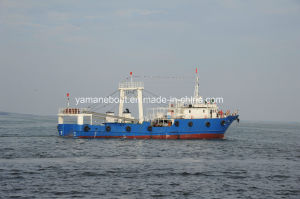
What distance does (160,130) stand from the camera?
51.5 metres

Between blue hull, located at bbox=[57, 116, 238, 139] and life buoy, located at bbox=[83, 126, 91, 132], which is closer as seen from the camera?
blue hull, located at bbox=[57, 116, 238, 139]

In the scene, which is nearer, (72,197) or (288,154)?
(72,197)

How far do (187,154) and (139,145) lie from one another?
28.6 feet

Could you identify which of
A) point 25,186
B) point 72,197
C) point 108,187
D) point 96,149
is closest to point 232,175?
point 108,187

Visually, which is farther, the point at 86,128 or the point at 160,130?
the point at 86,128

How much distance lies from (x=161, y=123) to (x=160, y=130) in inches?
65.5

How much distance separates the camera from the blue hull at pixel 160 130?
167ft

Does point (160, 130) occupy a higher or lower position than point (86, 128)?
lower

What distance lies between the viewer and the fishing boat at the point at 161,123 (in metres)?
51.1

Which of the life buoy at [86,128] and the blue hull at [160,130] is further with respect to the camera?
the life buoy at [86,128]

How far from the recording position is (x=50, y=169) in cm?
2864

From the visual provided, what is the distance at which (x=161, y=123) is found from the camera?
52.9 meters

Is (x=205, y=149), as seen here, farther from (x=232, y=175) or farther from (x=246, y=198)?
(x=246, y=198)

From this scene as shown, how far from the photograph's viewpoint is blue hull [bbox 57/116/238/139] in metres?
51.0
